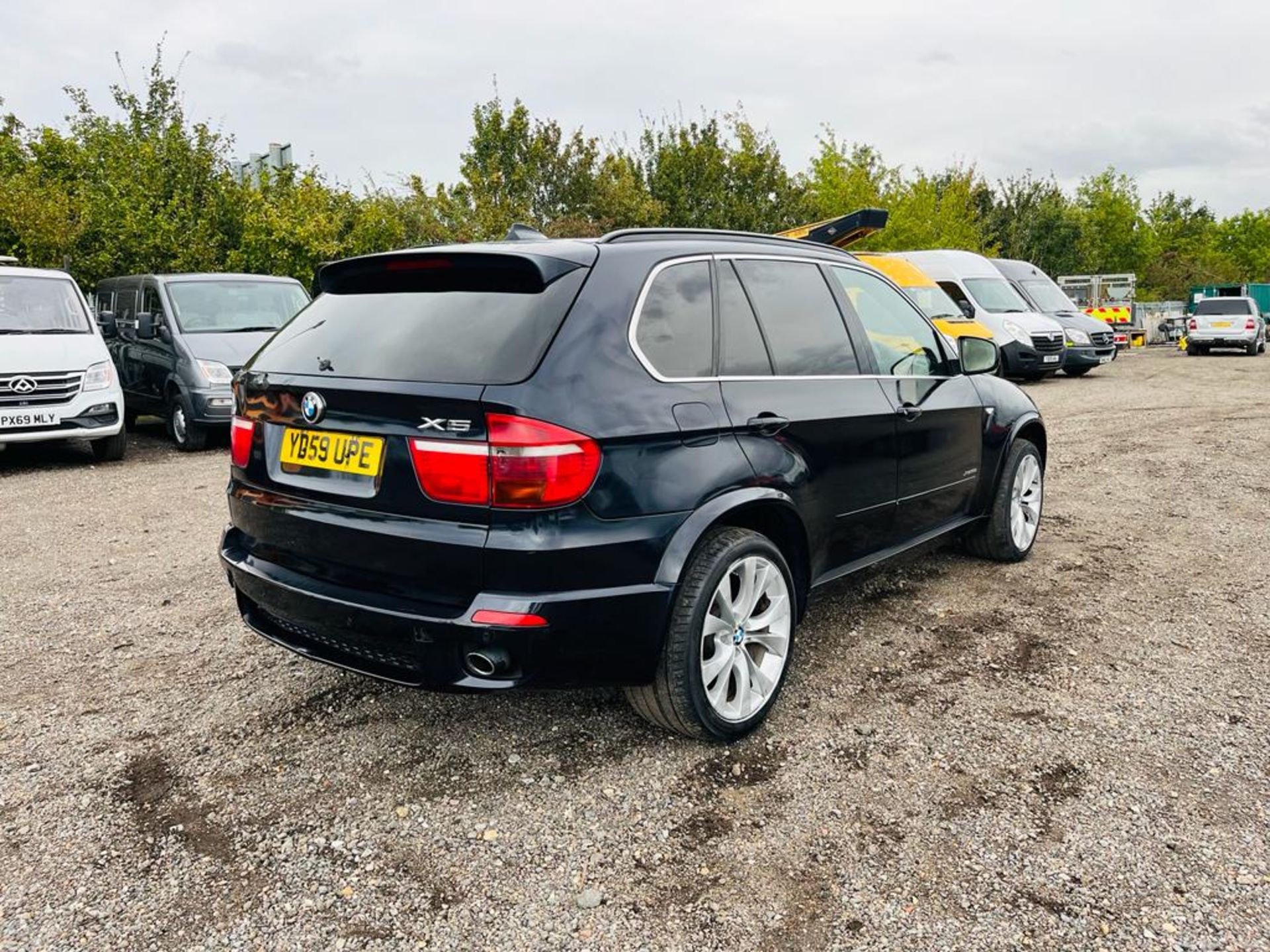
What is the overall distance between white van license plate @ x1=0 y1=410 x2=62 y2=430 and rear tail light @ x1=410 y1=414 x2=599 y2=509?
768 cm

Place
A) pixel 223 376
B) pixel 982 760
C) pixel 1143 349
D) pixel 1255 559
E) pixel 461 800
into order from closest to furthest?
1. pixel 461 800
2. pixel 982 760
3. pixel 1255 559
4. pixel 223 376
5. pixel 1143 349

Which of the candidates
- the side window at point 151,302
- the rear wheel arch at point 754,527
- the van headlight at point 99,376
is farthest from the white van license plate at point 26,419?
the rear wheel arch at point 754,527

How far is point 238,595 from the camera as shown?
344 cm

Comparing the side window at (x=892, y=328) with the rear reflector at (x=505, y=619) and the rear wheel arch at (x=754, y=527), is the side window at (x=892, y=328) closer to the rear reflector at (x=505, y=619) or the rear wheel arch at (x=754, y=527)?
the rear wheel arch at (x=754, y=527)

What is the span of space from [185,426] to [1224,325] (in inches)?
1070

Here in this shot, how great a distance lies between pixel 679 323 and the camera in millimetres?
3129

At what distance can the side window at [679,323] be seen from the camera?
2994 millimetres

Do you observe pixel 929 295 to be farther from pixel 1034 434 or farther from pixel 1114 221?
pixel 1114 221

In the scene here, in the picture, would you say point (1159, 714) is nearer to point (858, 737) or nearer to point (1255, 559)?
point (858, 737)

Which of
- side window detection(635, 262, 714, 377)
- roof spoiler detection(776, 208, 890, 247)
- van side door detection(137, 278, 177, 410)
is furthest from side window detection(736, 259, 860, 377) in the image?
roof spoiler detection(776, 208, 890, 247)

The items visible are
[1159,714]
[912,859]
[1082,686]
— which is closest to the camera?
[912,859]

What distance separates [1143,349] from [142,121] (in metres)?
29.6

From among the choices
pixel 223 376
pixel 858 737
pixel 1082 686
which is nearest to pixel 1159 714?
pixel 1082 686

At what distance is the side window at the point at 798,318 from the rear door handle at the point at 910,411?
31 cm
